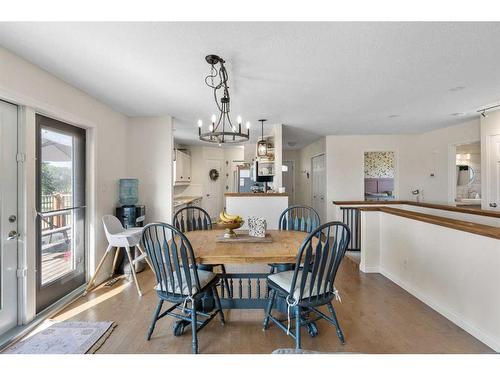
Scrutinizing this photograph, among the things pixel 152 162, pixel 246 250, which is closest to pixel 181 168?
pixel 152 162

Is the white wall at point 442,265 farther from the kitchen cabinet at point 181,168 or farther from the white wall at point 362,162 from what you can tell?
the kitchen cabinet at point 181,168

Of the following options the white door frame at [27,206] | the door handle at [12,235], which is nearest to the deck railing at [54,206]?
the white door frame at [27,206]

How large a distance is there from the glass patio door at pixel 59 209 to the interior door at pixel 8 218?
0.77ft

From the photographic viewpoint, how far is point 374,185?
7645mm

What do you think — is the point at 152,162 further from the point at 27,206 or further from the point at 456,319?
the point at 456,319

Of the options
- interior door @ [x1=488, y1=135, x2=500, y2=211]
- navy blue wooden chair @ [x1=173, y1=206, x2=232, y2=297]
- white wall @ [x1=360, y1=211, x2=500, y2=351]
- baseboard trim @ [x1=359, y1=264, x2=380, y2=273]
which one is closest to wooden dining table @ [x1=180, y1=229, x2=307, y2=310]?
navy blue wooden chair @ [x1=173, y1=206, x2=232, y2=297]

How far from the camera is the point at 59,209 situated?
2.62m

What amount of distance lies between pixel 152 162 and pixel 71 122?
129cm

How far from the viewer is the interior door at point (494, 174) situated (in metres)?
3.70

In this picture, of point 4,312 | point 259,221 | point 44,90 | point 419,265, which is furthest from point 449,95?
point 4,312

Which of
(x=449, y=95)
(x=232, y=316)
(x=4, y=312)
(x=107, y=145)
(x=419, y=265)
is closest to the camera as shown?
(x=4, y=312)

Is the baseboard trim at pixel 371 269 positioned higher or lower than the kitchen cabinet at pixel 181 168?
lower

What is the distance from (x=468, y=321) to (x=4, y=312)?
3.82 meters
